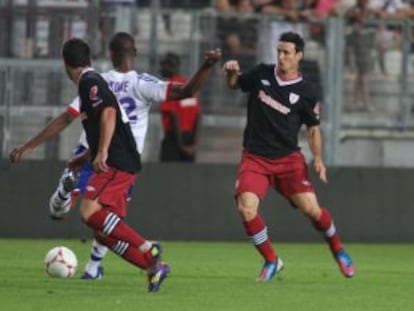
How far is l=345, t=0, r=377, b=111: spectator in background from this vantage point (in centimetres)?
2209

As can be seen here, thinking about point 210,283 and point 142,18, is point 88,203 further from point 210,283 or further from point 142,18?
point 142,18

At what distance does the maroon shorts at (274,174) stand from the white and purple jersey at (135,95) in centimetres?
103

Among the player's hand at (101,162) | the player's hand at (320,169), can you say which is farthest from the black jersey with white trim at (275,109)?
the player's hand at (101,162)

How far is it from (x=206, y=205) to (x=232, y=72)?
681 cm

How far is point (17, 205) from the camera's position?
20.7m

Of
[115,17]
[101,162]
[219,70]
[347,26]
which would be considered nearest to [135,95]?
[101,162]

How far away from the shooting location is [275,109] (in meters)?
14.7

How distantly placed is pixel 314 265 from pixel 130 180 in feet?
14.8

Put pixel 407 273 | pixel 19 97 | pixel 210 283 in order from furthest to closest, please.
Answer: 1. pixel 19 97
2. pixel 407 273
3. pixel 210 283

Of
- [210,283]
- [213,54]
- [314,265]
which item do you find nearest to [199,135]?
[314,265]

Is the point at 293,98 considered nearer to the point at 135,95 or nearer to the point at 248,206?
the point at 248,206

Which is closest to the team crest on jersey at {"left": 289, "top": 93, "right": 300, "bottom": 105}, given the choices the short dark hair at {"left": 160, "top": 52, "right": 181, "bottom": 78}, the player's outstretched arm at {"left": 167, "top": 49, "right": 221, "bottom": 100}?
the player's outstretched arm at {"left": 167, "top": 49, "right": 221, "bottom": 100}

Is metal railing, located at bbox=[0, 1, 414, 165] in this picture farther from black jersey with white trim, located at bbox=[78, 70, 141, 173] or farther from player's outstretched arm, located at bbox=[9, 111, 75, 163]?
black jersey with white trim, located at bbox=[78, 70, 141, 173]

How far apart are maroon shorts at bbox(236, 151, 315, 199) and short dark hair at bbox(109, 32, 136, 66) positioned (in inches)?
63.5
